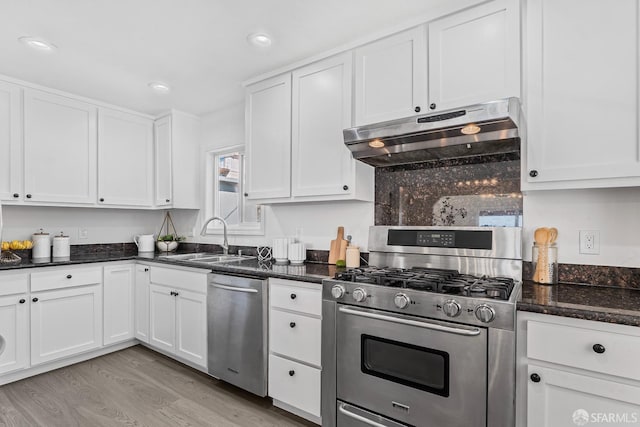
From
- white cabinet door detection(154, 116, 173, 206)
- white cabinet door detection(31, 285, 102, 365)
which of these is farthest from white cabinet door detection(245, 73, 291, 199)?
white cabinet door detection(31, 285, 102, 365)

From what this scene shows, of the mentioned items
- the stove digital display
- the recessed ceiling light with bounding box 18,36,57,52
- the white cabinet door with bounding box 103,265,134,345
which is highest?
the recessed ceiling light with bounding box 18,36,57,52

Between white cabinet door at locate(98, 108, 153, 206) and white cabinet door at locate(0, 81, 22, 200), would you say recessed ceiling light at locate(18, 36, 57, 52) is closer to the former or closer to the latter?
white cabinet door at locate(0, 81, 22, 200)

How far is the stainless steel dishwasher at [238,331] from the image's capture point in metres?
2.30

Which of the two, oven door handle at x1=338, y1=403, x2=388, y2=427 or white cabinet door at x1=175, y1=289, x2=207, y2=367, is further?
white cabinet door at x1=175, y1=289, x2=207, y2=367

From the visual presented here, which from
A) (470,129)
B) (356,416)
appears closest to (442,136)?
(470,129)

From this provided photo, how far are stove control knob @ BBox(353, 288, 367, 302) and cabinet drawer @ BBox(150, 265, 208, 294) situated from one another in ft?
4.49

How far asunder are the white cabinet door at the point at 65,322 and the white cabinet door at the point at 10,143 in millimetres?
893

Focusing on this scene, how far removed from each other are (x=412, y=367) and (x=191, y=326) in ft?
6.08

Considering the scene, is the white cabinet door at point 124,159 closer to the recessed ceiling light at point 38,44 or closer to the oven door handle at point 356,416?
the recessed ceiling light at point 38,44

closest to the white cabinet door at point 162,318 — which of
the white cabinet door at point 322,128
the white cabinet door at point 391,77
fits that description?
the white cabinet door at point 322,128

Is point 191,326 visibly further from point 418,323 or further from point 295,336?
point 418,323

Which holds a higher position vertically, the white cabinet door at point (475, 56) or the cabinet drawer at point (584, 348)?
the white cabinet door at point (475, 56)

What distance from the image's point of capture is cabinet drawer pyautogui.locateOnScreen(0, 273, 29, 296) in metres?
2.58

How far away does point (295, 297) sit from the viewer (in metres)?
2.15
